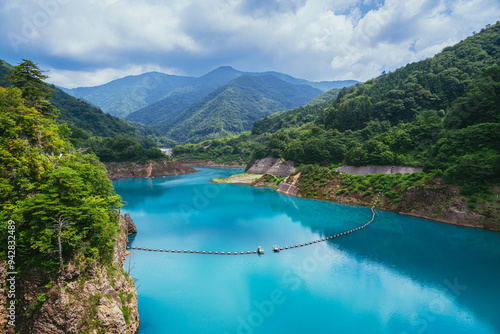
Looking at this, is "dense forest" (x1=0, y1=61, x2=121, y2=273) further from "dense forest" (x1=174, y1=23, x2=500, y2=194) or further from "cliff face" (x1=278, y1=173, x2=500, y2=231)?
"dense forest" (x1=174, y1=23, x2=500, y2=194)

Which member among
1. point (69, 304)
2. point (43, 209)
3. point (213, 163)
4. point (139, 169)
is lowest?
point (139, 169)

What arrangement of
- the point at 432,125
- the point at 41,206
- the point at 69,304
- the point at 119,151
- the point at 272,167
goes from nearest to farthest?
the point at 69,304
the point at 41,206
the point at 432,125
the point at 272,167
the point at 119,151

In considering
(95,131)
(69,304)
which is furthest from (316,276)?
(95,131)

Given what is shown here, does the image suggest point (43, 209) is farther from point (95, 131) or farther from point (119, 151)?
point (95, 131)

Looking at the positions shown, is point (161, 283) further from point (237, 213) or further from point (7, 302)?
point (237, 213)

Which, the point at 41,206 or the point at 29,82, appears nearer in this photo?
the point at 41,206

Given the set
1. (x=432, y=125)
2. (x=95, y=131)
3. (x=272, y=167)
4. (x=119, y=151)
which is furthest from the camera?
(x=95, y=131)

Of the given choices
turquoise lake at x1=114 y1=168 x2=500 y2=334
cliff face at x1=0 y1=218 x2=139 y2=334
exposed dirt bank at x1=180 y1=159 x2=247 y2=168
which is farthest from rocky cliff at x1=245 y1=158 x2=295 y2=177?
cliff face at x1=0 y1=218 x2=139 y2=334
